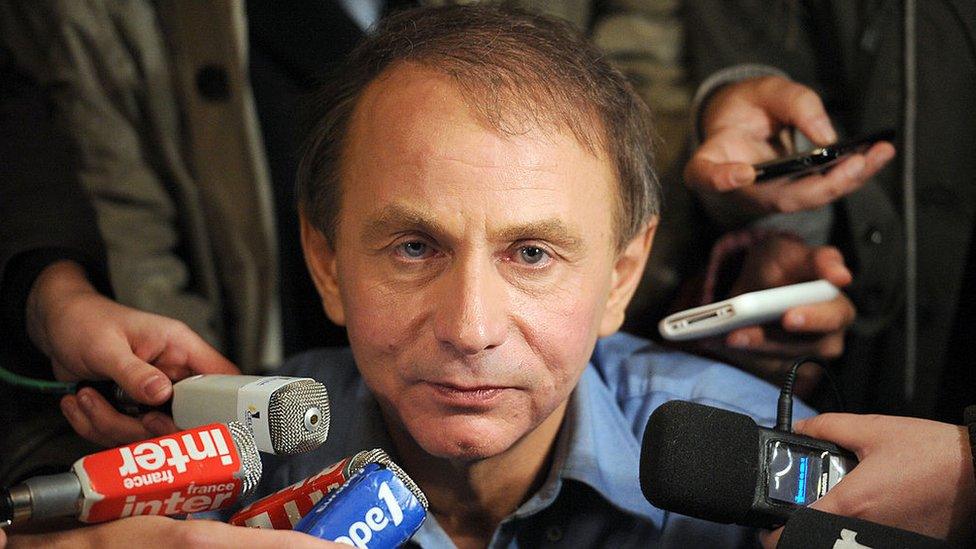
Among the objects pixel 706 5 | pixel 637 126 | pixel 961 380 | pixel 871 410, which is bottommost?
pixel 871 410

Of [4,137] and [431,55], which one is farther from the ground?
[431,55]

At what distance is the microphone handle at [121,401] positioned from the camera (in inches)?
59.6

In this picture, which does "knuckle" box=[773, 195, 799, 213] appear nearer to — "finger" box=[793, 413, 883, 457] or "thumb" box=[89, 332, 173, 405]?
"finger" box=[793, 413, 883, 457]

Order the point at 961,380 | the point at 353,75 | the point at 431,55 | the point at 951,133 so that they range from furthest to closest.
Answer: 1. the point at 951,133
2. the point at 961,380
3. the point at 353,75
4. the point at 431,55

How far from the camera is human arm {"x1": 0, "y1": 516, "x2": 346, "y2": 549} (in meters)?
1.11

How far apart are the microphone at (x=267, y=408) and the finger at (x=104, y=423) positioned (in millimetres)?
169

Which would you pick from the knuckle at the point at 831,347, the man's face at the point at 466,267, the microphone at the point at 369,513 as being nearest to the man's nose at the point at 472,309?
the man's face at the point at 466,267

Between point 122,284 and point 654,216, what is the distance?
1.16 meters

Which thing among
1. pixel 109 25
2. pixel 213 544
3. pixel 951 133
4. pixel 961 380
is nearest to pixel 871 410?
pixel 961 380

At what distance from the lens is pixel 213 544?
1113mm

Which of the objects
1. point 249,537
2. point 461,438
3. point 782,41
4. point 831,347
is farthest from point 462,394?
point 782,41

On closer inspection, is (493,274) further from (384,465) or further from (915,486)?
(915,486)

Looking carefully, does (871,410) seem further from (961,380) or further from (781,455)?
(781,455)

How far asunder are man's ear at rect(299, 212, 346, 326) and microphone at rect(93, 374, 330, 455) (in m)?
0.30
